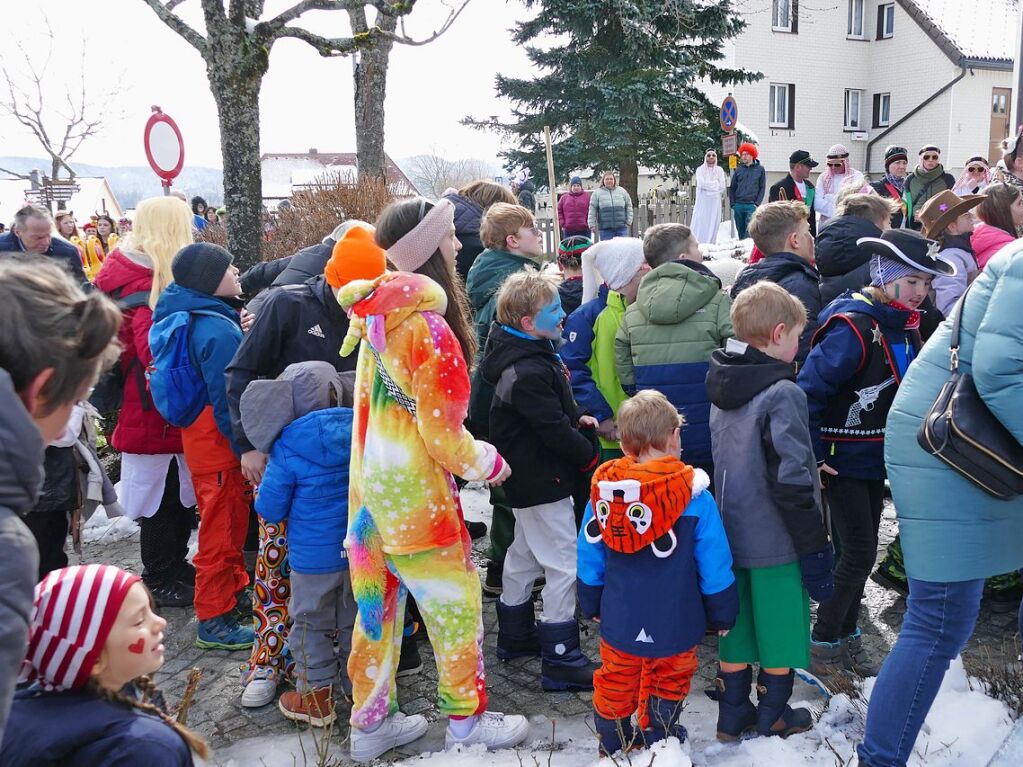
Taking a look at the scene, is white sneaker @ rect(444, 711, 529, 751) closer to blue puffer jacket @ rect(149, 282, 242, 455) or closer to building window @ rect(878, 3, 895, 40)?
blue puffer jacket @ rect(149, 282, 242, 455)

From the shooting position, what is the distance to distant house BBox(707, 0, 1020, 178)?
3372 centimetres

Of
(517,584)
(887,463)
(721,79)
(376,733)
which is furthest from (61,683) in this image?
(721,79)

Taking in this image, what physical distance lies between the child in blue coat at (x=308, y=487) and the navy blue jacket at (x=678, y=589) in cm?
120

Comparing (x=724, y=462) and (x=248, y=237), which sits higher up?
(x=248, y=237)

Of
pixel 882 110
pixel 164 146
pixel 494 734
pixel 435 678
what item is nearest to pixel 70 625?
pixel 494 734

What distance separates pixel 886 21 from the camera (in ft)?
118

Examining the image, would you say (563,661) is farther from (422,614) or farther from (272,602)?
(272,602)

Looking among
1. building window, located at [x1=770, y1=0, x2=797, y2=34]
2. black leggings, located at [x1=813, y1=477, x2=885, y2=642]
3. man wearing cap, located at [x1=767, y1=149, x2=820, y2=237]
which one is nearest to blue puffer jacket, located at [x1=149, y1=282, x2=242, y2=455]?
black leggings, located at [x1=813, y1=477, x2=885, y2=642]

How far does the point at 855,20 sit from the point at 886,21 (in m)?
1.25

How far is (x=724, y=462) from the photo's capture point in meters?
3.43

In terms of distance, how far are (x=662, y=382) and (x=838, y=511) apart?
96cm

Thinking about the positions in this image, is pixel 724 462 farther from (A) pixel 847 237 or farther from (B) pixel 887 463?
(A) pixel 847 237

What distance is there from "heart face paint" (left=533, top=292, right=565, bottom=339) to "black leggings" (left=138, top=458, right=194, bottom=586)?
2318 millimetres

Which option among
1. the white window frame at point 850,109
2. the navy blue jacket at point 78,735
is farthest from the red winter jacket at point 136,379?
the white window frame at point 850,109
